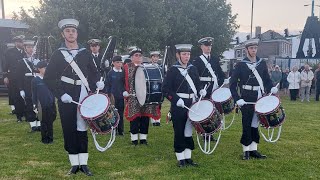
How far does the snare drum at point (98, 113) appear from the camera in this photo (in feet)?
18.1

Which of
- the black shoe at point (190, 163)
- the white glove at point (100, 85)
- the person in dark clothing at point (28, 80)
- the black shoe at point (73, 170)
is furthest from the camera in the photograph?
the person in dark clothing at point (28, 80)

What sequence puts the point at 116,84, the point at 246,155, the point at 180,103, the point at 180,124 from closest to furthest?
the point at 180,103 < the point at 180,124 < the point at 246,155 < the point at 116,84

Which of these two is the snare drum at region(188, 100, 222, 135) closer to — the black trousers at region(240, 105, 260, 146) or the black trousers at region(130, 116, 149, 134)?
the black trousers at region(240, 105, 260, 146)

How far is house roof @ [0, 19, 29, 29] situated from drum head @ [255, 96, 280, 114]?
714 inches

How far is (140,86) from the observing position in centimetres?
824

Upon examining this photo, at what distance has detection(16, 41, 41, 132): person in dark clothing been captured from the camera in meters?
10.0

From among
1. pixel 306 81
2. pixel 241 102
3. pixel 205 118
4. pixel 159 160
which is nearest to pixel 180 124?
pixel 205 118

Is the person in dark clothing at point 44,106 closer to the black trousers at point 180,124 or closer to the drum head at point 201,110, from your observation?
the black trousers at point 180,124

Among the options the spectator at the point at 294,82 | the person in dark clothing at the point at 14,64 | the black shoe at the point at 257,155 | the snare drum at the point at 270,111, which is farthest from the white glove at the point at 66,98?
the spectator at the point at 294,82

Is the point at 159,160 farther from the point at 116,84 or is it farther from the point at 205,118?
the point at 116,84

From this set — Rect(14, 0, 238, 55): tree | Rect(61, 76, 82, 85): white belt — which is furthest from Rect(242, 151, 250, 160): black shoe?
Result: Rect(14, 0, 238, 55): tree

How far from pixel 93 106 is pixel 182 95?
62.8 inches

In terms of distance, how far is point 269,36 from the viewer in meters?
64.1

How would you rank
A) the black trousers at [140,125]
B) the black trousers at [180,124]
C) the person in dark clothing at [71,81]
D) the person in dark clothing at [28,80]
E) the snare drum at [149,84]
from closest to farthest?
the person in dark clothing at [71,81]
the black trousers at [180,124]
the snare drum at [149,84]
the black trousers at [140,125]
the person in dark clothing at [28,80]
